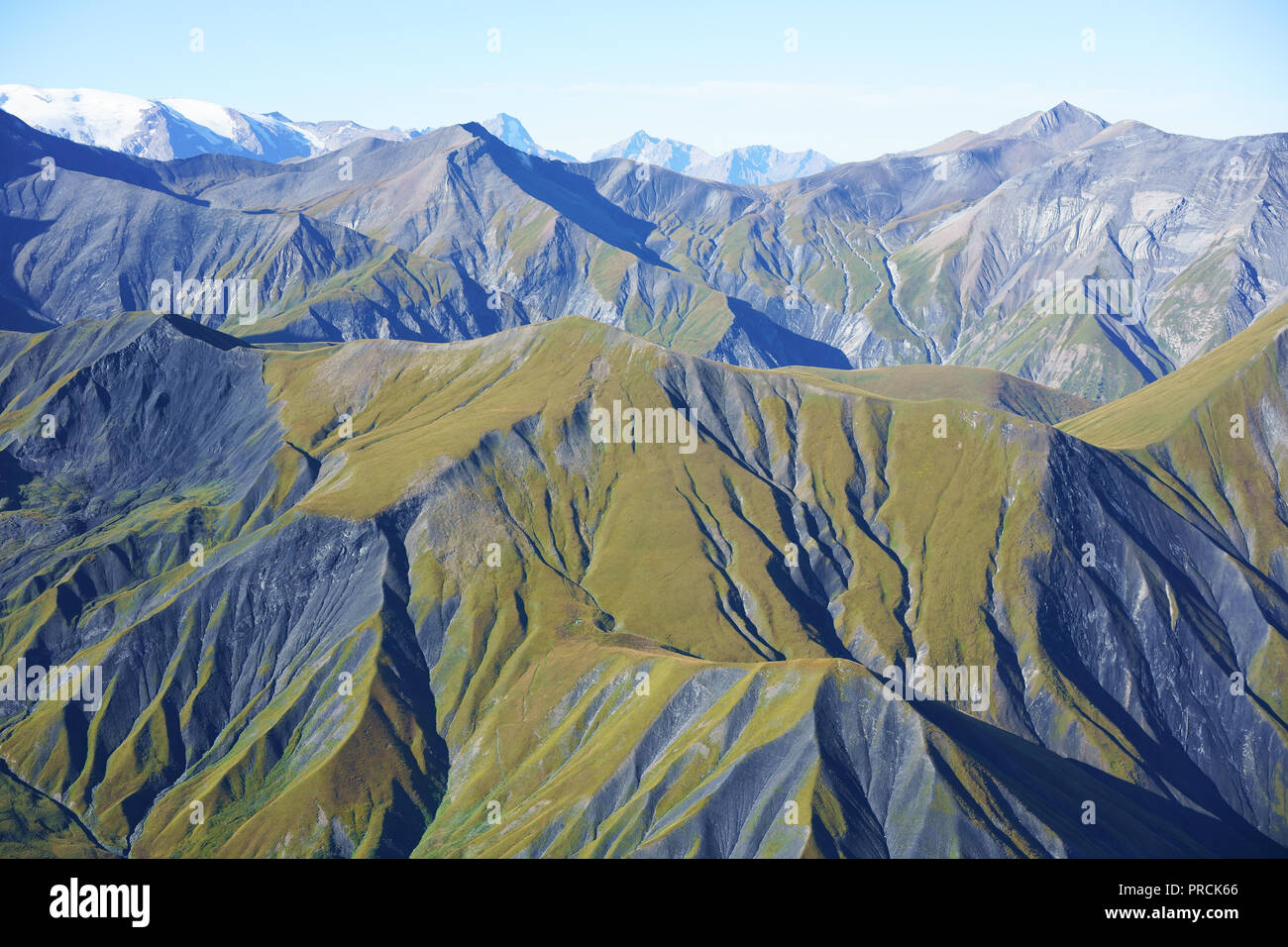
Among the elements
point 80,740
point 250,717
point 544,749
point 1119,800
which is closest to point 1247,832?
point 1119,800
